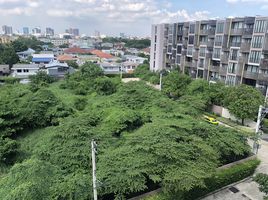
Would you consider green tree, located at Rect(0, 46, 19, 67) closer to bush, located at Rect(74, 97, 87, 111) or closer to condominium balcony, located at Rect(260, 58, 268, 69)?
bush, located at Rect(74, 97, 87, 111)

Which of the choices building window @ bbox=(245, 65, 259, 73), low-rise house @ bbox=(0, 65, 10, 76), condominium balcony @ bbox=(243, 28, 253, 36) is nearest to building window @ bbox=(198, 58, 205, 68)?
building window @ bbox=(245, 65, 259, 73)

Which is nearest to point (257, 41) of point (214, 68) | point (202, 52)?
point (214, 68)

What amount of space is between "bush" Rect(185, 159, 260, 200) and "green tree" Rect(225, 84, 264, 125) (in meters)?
9.30

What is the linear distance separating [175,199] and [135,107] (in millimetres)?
10831

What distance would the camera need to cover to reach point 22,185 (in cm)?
925

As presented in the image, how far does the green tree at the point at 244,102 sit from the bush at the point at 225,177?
930 centimetres

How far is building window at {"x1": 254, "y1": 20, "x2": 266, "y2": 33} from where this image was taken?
27.5 metres

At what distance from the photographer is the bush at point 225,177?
12506mm

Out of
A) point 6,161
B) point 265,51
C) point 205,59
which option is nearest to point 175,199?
point 6,161

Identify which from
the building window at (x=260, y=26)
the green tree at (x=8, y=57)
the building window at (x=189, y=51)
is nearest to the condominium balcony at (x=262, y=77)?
the building window at (x=260, y=26)

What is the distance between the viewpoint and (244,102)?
2355cm

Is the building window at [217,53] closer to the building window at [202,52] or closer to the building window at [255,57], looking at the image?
the building window at [202,52]

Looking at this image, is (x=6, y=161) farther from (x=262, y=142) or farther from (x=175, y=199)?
(x=262, y=142)

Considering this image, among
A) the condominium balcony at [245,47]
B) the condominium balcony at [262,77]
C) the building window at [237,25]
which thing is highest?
the building window at [237,25]
